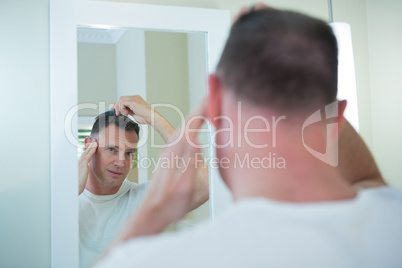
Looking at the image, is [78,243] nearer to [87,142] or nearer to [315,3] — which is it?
[87,142]

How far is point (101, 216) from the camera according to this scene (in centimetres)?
116

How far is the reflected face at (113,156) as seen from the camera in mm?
1176

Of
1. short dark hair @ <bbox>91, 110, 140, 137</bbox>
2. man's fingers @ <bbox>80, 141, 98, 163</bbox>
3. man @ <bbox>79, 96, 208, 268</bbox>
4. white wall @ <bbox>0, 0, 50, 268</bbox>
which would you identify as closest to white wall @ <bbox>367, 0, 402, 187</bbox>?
man @ <bbox>79, 96, 208, 268</bbox>

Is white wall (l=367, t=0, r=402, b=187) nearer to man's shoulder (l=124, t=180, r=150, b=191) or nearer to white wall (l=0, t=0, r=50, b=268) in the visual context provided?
man's shoulder (l=124, t=180, r=150, b=191)

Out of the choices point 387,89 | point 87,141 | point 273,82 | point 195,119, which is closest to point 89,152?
point 87,141

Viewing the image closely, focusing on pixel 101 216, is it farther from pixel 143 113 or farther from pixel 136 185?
pixel 143 113

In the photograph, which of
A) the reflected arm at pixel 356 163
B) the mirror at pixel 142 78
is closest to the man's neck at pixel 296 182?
the reflected arm at pixel 356 163

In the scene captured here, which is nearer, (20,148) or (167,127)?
(20,148)

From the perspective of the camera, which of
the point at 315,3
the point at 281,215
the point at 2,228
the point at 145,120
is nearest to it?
the point at 281,215

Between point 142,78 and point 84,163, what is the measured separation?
281mm

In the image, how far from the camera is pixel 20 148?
1.13 m

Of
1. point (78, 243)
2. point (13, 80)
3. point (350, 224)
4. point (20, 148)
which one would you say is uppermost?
point (13, 80)

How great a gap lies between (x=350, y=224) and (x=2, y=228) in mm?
939

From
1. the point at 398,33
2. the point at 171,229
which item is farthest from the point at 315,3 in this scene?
the point at 171,229
